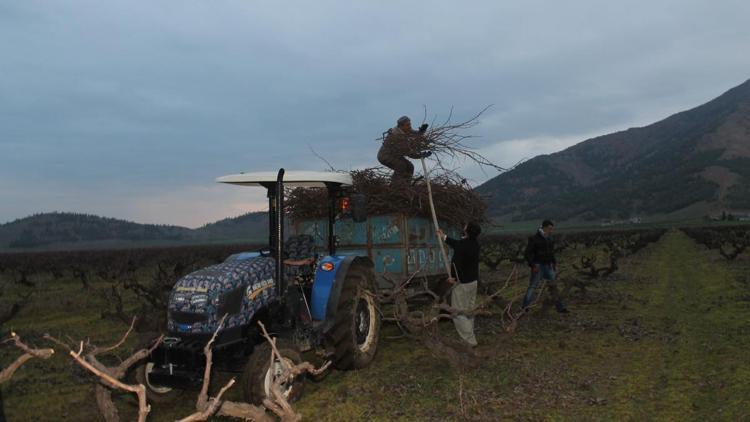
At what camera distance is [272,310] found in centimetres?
582

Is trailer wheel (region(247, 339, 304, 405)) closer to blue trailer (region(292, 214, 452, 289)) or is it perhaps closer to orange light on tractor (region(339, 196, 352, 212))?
orange light on tractor (region(339, 196, 352, 212))

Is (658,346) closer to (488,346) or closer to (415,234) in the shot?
(488,346)

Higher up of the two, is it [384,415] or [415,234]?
[415,234]

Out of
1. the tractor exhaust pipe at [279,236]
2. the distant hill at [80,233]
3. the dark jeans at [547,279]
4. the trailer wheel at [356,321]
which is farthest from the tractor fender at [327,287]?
the distant hill at [80,233]

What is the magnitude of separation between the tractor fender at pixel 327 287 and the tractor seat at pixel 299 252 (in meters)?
0.16

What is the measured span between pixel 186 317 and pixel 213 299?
0.32 meters

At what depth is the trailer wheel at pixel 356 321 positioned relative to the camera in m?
6.43

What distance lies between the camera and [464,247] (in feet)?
26.0

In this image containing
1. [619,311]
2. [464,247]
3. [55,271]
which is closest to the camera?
[464,247]

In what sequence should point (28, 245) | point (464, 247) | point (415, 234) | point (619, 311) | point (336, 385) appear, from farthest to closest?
1. point (28, 245)
2. point (619, 311)
3. point (415, 234)
4. point (464, 247)
5. point (336, 385)

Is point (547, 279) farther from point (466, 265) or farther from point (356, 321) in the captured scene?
point (356, 321)

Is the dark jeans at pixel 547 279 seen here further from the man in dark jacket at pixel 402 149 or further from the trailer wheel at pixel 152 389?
the trailer wheel at pixel 152 389

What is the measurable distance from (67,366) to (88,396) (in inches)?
76.1

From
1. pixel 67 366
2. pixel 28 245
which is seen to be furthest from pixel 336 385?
pixel 28 245
